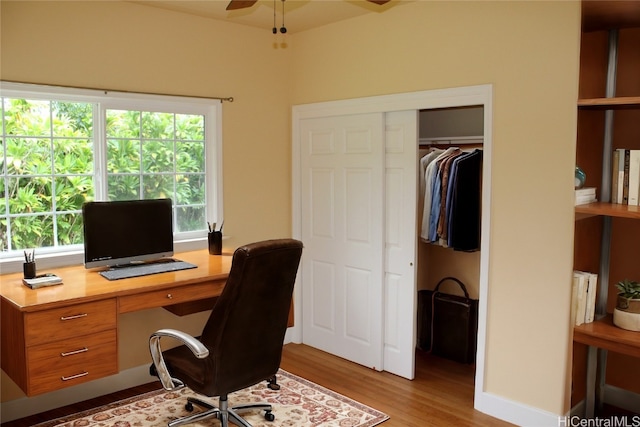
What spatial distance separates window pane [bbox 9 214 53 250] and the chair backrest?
1.43 m

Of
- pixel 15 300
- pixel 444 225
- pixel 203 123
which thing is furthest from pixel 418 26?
pixel 15 300

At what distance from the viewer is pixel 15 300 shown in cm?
262

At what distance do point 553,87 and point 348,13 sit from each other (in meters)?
1.56

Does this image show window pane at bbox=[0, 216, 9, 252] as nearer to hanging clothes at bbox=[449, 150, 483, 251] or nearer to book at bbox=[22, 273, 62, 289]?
book at bbox=[22, 273, 62, 289]

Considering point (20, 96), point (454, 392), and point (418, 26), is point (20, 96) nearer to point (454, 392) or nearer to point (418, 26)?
point (418, 26)

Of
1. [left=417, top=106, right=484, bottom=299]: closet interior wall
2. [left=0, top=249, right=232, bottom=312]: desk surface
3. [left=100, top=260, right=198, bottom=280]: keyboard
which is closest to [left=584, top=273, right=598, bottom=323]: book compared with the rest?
[left=417, top=106, right=484, bottom=299]: closet interior wall

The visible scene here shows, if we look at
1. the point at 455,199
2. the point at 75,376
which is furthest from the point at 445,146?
the point at 75,376

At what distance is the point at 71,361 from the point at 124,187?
1.33 m

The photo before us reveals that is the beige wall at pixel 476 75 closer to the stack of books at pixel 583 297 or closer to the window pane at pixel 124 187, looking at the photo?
the stack of books at pixel 583 297

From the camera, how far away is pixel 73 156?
345cm

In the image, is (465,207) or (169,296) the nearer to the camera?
(169,296)

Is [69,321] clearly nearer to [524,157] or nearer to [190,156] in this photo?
[190,156]

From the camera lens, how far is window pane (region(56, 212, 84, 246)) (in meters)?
3.44

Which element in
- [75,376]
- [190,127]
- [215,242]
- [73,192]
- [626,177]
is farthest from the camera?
[190,127]
